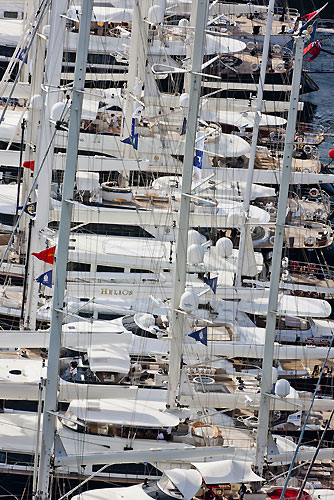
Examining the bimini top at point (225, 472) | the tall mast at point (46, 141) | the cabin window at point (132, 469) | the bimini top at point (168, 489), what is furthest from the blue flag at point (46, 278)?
the bimini top at point (225, 472)

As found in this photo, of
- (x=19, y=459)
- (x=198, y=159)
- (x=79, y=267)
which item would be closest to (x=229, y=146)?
(x=79, y=267)

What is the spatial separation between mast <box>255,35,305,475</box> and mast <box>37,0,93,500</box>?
596 centimetres

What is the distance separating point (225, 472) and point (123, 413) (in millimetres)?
3603

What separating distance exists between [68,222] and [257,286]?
15649 millimetres

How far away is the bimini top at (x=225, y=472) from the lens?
112ft

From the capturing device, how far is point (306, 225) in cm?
5422

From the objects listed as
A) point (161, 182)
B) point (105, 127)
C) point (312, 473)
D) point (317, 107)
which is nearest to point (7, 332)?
point (312, 473)

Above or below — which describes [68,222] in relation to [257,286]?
above

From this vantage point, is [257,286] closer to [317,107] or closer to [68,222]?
[68,222]

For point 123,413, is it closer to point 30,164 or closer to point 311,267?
point 30,164

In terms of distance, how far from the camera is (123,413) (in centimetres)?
3656

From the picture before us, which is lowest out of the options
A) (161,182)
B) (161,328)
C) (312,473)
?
(312,473)

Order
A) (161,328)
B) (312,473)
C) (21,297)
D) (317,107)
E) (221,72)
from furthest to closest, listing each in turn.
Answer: (317,107), (221,72), (21,297), (161,328), (312,473)

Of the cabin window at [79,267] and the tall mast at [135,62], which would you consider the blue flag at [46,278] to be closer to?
the cabin window at [79,267]
